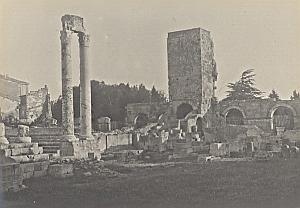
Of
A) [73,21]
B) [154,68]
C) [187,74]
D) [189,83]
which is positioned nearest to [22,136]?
[73,21]

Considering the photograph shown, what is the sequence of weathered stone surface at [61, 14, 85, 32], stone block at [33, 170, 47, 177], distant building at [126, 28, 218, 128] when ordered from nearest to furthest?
weathered stone surface at [61, 14, 85, 32]
stone block at [33, 170, 47, 177]
distant building at [126, 28, 218, 128]

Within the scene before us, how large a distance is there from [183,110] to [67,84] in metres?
8.45

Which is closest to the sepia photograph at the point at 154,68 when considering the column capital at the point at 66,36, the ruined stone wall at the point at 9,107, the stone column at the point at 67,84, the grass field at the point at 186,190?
the grass field at the point at 186,190

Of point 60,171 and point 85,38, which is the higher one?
point 85,38

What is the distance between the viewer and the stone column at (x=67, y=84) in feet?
22.3

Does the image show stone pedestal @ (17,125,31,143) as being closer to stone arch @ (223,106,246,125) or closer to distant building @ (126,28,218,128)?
distant building @ (126,28,218,128)

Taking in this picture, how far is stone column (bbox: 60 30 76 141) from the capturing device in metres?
6.81

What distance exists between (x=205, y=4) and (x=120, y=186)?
1.72m

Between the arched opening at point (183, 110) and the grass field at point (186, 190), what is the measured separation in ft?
35.7

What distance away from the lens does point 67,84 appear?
7312 millimetres

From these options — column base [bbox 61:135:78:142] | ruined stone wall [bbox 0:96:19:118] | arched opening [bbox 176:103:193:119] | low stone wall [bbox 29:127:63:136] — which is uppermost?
arched opening [bbox 176:103:193:119]

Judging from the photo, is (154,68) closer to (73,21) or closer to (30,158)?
(73,21)

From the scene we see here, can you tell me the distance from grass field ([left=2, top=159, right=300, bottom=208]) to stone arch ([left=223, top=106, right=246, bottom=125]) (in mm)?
10543

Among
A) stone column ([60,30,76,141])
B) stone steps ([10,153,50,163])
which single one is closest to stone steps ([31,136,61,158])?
stone column ([60,30,76,141])
